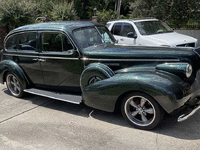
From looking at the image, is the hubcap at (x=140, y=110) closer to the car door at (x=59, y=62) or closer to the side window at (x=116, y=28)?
the car door at (x=59, y=62)

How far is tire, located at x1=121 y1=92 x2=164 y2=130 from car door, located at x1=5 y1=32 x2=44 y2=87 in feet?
7.67

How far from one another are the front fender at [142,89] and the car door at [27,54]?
172 cm

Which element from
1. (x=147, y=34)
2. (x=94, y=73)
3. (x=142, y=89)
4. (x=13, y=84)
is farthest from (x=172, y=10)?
(x=142, y=89)

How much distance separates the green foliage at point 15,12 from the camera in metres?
12.9

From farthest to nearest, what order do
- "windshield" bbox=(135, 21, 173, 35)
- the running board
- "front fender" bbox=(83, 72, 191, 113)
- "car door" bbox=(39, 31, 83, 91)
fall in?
"windshield" bbox=(135, 21, 173, 35)
"car door" bbox=(39, 31, 83, 91)
the running board
"front fender" bbox=(83, 72, 191, 113)

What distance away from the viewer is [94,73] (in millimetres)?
4324

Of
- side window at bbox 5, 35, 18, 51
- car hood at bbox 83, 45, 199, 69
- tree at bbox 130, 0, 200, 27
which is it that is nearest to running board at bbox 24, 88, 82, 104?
car hood at bbox 83, 45, 199, 69

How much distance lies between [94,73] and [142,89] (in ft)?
3.57

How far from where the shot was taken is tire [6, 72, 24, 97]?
5718 mm

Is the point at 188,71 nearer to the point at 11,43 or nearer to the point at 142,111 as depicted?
the point at 142,111

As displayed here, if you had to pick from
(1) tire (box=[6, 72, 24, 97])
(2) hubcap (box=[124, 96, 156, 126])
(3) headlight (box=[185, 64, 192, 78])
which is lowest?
(1) tire (box=[6, 72, 24, 97])

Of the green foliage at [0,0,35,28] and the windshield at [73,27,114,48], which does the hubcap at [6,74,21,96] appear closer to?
the windshield at [73,27,114,48]

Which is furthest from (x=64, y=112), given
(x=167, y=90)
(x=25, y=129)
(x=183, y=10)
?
(x=183, y=10)

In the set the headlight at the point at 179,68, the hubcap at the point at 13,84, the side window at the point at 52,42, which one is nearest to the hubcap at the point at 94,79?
the side window at the point at 52,42
